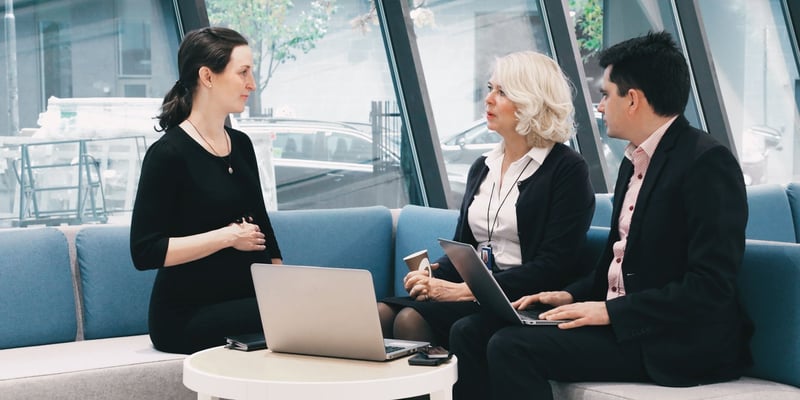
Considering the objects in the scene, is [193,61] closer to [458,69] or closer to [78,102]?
[78,102]

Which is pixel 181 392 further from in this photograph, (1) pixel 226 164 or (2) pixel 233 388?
(2) pixel 233 388

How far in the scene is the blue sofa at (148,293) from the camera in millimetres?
2361

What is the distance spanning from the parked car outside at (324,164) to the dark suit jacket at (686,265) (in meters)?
3.22

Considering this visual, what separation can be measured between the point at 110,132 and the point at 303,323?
280 centimetres

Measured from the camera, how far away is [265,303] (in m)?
2.33

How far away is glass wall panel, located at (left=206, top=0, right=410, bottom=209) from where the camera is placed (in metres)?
5.28

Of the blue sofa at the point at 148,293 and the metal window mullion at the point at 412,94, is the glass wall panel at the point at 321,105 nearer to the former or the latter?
the metal window mullion at the point at 412,94

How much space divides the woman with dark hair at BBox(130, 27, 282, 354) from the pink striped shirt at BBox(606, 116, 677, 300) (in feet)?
3.72

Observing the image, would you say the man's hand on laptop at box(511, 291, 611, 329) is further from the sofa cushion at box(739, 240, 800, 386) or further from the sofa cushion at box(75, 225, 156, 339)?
the sofa cushion at box(75, 225, 156, 339)

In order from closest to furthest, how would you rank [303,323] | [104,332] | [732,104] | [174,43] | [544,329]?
[303,323] → [544,329] → [104,332] → [174,43] → [732,104]

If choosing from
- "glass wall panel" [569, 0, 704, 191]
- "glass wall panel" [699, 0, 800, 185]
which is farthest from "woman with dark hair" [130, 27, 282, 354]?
"glass wall panel" [699, 0, 800, 185]

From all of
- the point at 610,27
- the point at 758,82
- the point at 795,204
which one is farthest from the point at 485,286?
the point at 758,82

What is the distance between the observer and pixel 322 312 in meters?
2.22

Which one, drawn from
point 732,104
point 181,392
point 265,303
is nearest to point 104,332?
point 181,392
